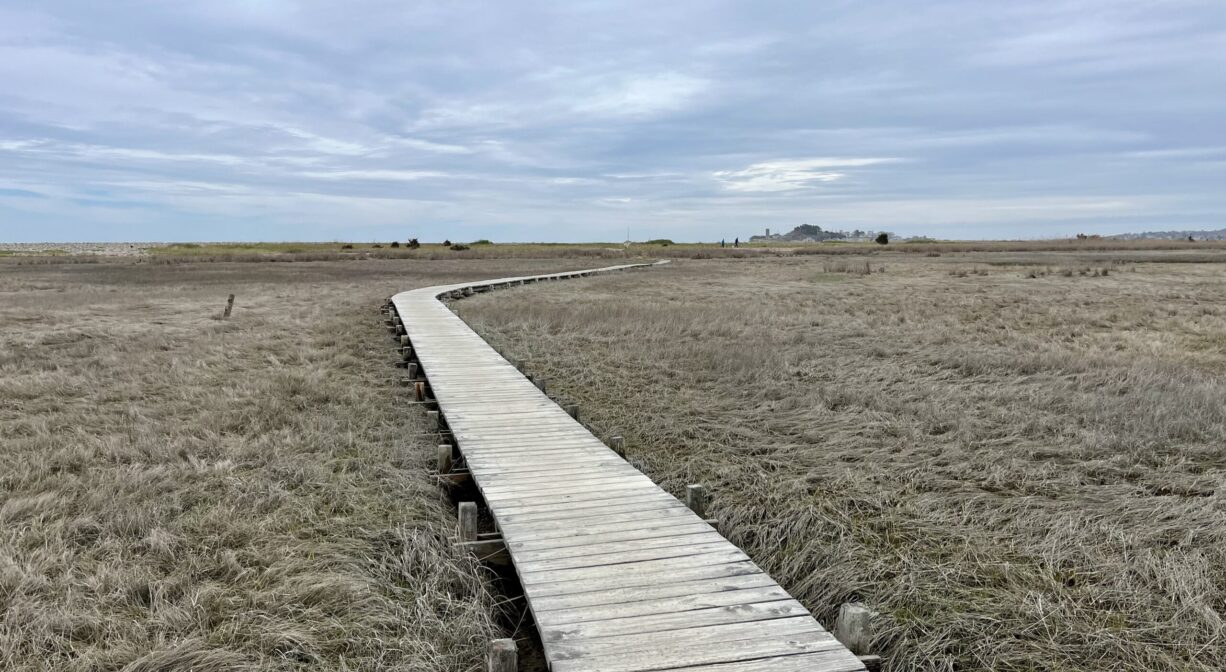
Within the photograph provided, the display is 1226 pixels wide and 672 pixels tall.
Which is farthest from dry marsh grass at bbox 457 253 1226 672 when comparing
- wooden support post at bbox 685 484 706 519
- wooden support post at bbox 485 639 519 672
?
wooden support post at bbox 485 639 519 672

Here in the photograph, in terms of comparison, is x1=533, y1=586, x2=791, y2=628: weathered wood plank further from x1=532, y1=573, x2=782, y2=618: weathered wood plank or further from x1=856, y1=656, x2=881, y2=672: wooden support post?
x1=856, y1=656, x2=881, y2=672: wooden support post

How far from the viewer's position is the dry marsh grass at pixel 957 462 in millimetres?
4273

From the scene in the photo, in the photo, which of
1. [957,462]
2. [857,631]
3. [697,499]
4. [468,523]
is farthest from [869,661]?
[957,462]

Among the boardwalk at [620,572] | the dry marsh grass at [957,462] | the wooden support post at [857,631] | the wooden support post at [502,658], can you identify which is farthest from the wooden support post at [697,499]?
the wooden support post at [502,658]

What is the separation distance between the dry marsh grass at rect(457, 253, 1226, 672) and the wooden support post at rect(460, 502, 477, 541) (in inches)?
77.6

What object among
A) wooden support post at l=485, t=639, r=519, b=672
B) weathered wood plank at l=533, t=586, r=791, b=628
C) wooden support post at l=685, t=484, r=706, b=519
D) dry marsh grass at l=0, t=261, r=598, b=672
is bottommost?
dry marsh grass at l=0, t=261, r=598, b=672

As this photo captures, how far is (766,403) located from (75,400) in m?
9.08

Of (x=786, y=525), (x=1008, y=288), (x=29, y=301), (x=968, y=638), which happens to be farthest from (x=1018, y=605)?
(x=29, y=301)

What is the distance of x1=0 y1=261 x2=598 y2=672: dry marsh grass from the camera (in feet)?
13.2

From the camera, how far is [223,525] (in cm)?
548

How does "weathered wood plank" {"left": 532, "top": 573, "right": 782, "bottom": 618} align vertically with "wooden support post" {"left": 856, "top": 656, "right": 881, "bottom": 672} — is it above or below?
above

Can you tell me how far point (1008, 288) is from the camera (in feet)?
91.3

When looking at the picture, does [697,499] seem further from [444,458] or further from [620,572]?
[444,458]

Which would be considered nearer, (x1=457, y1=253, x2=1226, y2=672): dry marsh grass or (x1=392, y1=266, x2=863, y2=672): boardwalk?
(x1=392, y1=266, x2=863, y2=672): boardwalk
